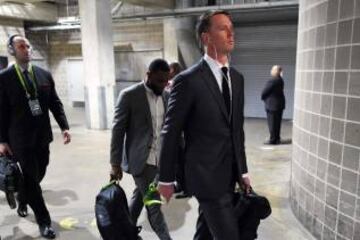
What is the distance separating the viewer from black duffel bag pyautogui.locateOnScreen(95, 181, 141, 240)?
2225 mm

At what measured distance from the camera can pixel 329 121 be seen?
2.63 metres

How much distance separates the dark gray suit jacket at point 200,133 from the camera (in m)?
1.71

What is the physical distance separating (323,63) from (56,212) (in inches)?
110

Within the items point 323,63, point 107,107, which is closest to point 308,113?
point 323,63

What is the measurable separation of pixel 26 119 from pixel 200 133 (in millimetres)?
1736

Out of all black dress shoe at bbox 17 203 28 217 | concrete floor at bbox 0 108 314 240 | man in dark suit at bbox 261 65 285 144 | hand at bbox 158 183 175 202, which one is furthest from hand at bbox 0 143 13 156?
man in dark suit at bbox 261 65 285 144

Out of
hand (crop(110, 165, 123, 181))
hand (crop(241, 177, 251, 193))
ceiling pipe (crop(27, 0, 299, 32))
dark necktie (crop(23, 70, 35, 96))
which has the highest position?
ceiling pipe (crop(27, 0, 299, 32))

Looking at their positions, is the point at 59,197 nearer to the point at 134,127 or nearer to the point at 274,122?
the point at 134,127

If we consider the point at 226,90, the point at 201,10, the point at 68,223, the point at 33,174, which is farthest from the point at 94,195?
the point at 201,10

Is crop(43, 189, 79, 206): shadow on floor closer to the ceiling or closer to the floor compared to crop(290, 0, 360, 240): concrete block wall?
closer to the floor

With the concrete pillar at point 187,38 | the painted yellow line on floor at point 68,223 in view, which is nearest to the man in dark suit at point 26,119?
the painted yellow line on floor at point 68,223

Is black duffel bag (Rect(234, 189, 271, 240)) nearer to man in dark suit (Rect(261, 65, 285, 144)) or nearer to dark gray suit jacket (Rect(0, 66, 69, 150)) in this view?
dark gray suit jacket (Rect(0, 66, 69, 150))

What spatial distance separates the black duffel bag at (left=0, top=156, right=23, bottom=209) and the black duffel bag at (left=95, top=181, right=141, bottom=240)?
3.16 feet

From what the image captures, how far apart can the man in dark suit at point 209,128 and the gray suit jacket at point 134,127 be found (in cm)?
68
